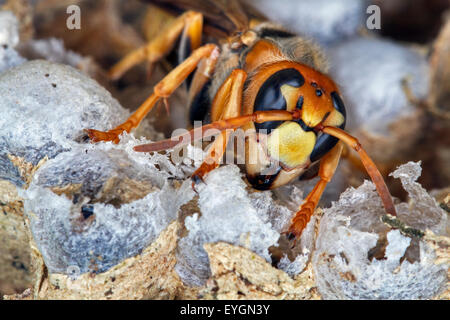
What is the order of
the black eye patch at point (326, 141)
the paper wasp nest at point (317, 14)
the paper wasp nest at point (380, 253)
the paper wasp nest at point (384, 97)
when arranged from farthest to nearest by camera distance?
1. the paper wasp nest at point (317, 14)
2. the paper wasp nest at point (384, 97)
3. the black eye patch at point (326, 141)
4. the paper wasp nest at point (380, 253)

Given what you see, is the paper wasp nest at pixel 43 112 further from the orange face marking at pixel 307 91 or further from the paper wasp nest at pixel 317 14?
the paper wasp nest at pixel 317 14

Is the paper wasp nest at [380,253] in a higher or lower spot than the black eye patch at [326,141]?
lower

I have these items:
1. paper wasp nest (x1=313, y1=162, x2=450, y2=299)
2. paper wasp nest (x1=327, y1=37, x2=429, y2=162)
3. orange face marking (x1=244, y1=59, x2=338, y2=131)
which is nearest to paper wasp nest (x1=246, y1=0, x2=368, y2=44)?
paper wasp nest (x1=327, y1=37, x2=429, y2=162)

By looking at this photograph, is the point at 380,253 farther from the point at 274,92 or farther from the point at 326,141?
the point at 274,92

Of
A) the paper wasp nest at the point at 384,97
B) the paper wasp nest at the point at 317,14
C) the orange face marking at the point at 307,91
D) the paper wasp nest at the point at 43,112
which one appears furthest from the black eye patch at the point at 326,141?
the paper wasp nest at the point at 317,14

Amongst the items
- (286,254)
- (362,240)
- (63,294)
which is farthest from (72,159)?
(362,240)

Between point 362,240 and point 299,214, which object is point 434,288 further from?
point 299,214
